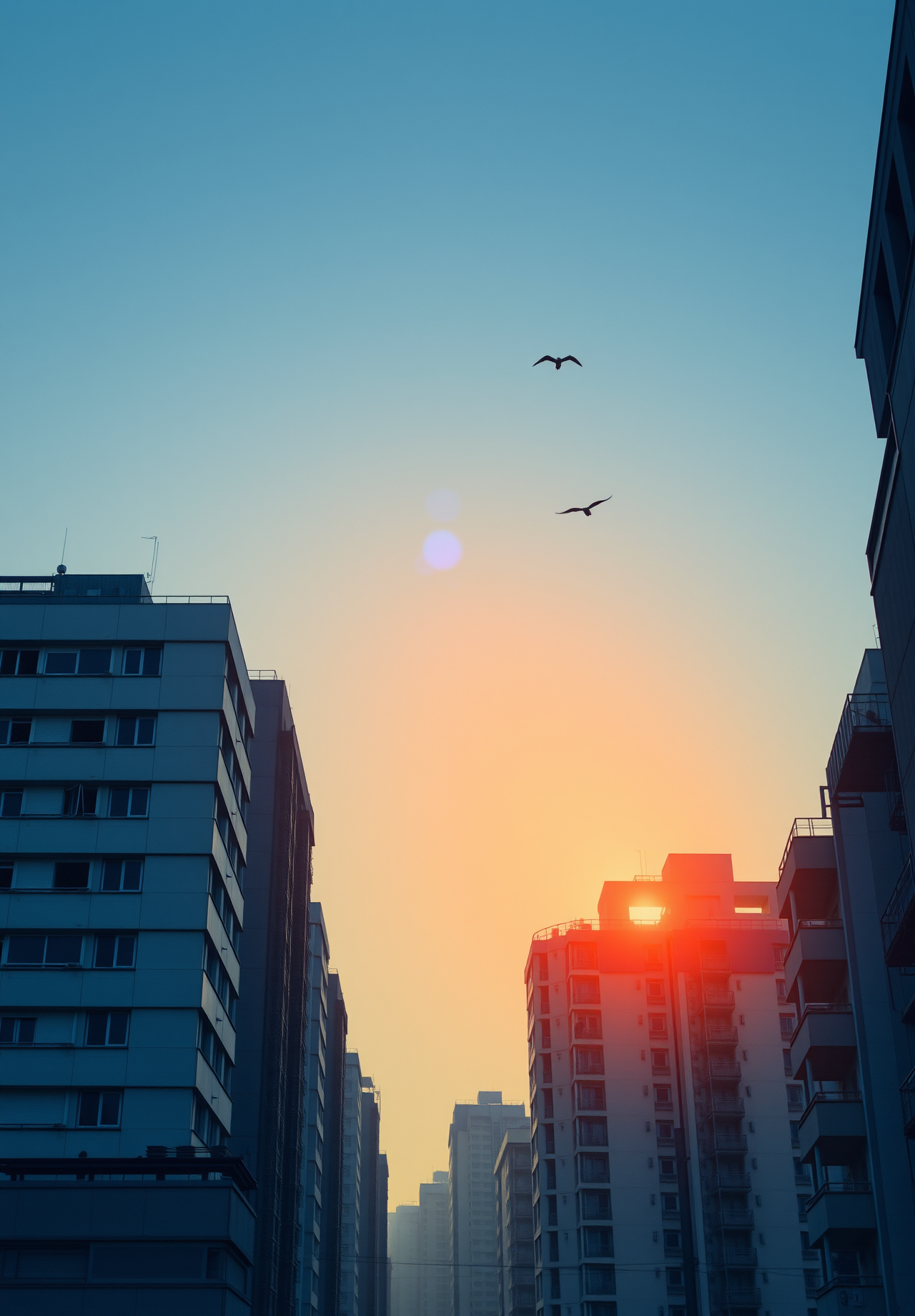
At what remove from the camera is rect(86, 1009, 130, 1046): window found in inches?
2144

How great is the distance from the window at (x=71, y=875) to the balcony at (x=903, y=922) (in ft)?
109

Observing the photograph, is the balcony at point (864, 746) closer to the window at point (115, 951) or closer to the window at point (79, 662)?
the window at point (115, 951)

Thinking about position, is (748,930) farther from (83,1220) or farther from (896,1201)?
(83,1220)

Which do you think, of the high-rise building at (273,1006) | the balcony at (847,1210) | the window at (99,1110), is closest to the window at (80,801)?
the high-rise building at (273,1006)

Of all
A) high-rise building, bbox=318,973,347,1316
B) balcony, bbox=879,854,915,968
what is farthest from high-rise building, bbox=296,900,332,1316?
balcony, bbox=879,854,915,968

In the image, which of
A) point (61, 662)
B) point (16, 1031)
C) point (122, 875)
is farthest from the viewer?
point (61, 662)

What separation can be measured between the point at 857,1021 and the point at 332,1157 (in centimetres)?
9660

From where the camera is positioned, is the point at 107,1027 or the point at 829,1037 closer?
the point at 107,1027

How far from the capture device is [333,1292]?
459 feet

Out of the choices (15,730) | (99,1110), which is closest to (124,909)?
(99,1110)

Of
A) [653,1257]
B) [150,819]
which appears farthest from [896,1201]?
[653,1257]

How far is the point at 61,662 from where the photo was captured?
61.4 meters

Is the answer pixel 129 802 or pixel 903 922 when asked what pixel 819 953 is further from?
pixel 129 802

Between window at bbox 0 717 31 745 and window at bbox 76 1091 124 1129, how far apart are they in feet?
52.8
